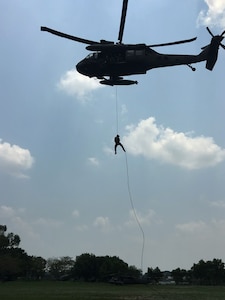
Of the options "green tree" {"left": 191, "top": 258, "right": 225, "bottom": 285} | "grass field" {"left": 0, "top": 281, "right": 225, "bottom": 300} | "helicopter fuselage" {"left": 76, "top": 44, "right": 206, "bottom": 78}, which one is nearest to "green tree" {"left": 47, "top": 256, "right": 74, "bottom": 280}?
"green tree" {"left": 191, "top": 258, "right": 225, "bottom": 285}

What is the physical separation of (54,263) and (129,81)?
547 ft

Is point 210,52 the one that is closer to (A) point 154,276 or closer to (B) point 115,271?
(B) point 115,271

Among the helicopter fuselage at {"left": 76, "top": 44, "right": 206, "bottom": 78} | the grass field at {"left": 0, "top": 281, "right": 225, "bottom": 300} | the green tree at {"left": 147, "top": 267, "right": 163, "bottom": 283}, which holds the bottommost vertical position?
the grass field at {"left": 0, "top": 281, "right": 225, "bottom": 300}

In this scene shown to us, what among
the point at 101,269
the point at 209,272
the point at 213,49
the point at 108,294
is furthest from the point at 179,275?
the point at 213,49

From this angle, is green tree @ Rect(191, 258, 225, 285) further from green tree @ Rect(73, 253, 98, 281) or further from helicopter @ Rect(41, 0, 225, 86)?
helicopter @ Rect(41, 0, 225, 86)

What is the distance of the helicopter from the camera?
25719mm

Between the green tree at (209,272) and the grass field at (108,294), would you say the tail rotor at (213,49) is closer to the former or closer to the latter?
the grass field at (108,294)

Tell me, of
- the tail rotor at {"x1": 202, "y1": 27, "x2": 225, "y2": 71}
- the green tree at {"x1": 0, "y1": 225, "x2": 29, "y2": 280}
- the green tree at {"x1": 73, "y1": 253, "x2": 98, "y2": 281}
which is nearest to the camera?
the tail rotor at {"x1": 202, "y1": 27, "x2": 225, "y2": 71}

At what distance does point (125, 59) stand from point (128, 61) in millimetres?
212

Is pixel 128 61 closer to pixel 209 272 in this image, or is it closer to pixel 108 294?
pixel 108 294

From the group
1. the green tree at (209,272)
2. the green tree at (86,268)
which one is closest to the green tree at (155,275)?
the green tree at (209,272)

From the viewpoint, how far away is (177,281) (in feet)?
465

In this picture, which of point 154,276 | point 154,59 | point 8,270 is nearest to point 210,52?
point 154,59

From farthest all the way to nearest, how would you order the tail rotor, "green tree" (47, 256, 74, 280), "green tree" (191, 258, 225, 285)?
1. "green tree" (47, 256, 74, 280)
2. "green tree" (191, 258, 225, 285)
3. the tail rotor
